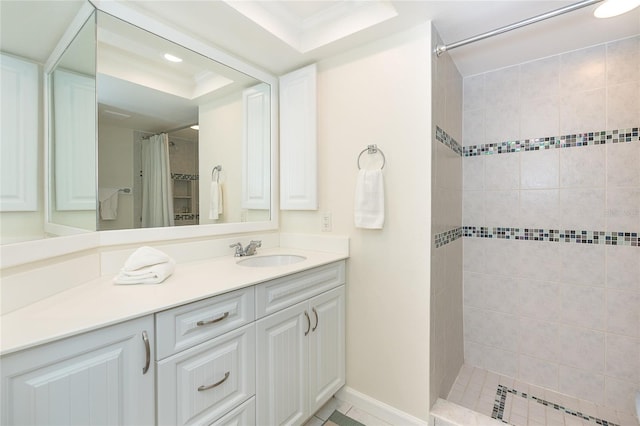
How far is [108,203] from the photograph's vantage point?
137 centimetres

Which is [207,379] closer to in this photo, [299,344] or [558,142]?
[299,344]

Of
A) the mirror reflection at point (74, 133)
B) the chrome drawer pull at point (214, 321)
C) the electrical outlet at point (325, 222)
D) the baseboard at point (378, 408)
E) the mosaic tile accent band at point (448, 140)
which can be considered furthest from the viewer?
the electrical outlet at point (325, 222)

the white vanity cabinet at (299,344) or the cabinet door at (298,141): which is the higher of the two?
the cabinet door at (298,141)

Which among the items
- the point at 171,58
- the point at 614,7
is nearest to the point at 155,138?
the point at 171,58

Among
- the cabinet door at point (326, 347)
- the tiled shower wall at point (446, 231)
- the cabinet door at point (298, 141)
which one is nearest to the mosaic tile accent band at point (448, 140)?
the tiled shower wall at point (446, 231)

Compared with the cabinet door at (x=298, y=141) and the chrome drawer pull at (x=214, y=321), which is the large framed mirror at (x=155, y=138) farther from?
the chrome drawer pull at (x=214, y=321)

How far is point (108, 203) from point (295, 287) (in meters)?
0.98

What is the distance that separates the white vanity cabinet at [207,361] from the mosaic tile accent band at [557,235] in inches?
72.7

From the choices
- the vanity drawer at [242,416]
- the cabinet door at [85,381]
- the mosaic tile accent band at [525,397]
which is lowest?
the mosaic tile accent band at [525,397]

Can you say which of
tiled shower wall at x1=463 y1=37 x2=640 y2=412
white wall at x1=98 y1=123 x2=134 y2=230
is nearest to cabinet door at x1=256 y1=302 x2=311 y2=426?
white wall at x1=98 y1=123 x2=134 y2=230

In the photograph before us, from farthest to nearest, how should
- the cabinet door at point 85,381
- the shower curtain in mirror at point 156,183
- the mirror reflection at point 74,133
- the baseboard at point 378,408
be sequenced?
1. the baseboard at point 378,408
2. the shower curtain in mirror at point 156,183
3. the mirror reflection at point 74,133
4. the cabinet door at point 85,381

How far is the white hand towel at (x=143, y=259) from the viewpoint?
118 cm

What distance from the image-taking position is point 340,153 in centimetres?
188

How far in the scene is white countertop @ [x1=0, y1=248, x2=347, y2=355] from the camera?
761 millimetres
